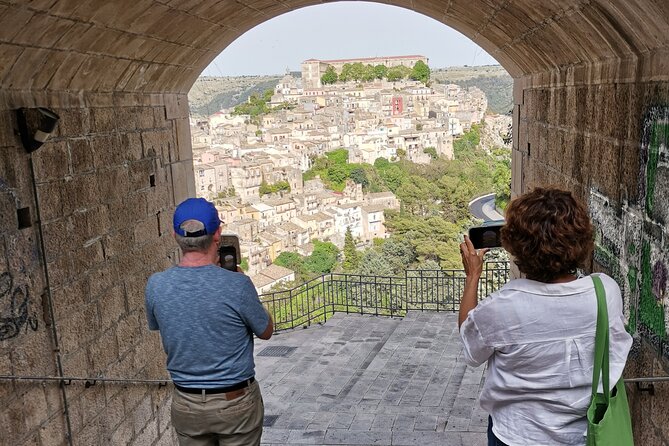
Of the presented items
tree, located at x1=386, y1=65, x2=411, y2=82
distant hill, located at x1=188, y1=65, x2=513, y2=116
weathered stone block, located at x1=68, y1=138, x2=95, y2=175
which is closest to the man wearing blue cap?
weathered stone block, located at x1=68, y1=138, x2=95, y2=175

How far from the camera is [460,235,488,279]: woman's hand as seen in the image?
213 cm

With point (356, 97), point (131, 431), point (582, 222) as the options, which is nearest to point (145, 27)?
point (131, 431)

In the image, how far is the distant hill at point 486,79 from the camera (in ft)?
269

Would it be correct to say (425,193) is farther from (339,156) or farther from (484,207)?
A: (339,156)

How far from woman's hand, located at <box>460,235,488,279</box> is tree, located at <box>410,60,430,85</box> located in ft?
395

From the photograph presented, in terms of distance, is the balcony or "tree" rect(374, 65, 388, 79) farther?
"tree" rect(374, 65, 388, 79)

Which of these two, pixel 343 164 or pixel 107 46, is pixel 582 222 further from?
pixel 343 164

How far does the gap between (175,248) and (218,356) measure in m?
3.00

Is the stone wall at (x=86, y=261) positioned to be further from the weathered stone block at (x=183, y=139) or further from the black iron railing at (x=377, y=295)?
the black iron railing at (x=377, y=295)

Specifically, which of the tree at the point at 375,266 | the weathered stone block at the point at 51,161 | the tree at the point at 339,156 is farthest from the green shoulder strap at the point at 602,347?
the tree at the point at 339,156

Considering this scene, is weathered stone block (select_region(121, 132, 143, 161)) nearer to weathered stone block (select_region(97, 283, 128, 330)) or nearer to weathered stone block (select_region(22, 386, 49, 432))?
weathered stone block (select_region(97, 283, 128, 330))

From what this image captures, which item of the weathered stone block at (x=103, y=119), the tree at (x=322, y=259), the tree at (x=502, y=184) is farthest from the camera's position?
the tree at (x=322, y=259)

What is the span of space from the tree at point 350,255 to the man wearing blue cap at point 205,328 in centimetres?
4782

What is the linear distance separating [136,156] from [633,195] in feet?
10.6
